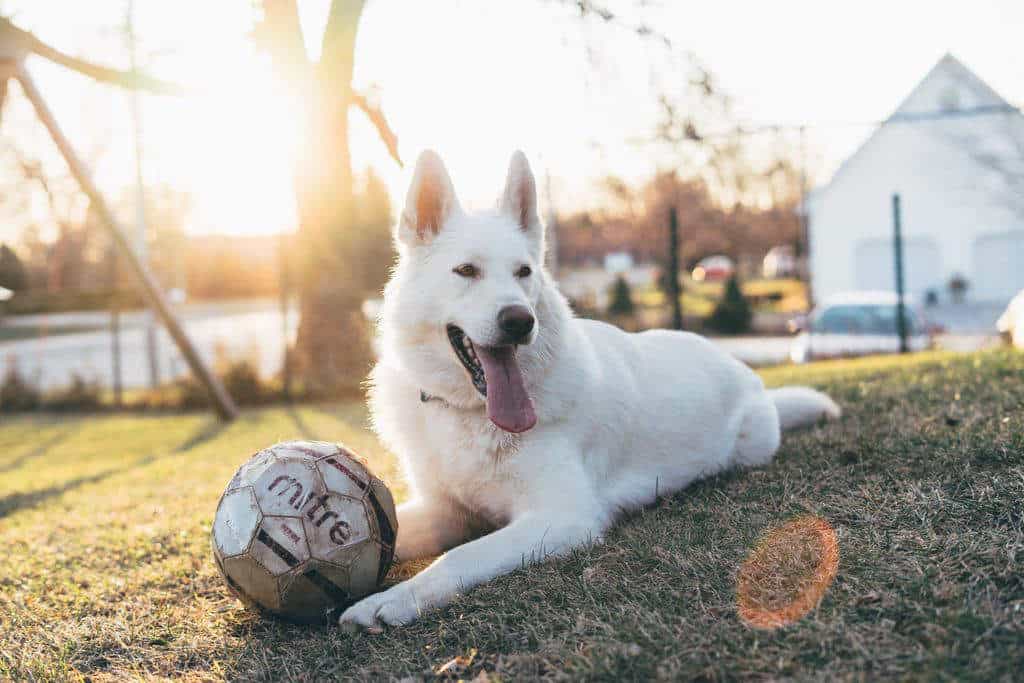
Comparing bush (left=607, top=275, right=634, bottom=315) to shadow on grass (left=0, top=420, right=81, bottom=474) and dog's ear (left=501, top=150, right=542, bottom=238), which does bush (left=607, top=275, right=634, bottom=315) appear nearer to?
shadow on grass (left=0, top=420, right=81, bottom=474)

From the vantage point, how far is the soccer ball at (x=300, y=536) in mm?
3293

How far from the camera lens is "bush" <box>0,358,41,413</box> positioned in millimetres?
15375

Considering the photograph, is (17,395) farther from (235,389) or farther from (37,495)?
(37,495)

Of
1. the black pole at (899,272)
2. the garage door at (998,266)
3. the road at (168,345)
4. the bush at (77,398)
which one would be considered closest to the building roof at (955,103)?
the black pole at (899,272)

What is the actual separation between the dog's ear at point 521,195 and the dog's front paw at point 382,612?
5.81 feet

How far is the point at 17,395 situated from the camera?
1546 cm

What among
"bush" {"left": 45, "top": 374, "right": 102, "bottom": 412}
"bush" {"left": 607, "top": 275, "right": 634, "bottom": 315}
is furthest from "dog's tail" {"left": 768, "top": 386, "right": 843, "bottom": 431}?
"bush" {"left": 45, "top": 374, "right": 102, "bottom": 412}

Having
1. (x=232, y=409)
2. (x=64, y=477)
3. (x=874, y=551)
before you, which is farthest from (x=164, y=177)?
(x=874, y=551)

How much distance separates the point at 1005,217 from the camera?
21.6m

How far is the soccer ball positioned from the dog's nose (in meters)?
0.90

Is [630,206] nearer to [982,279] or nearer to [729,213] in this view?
[729,213]

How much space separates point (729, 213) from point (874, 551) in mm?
19338

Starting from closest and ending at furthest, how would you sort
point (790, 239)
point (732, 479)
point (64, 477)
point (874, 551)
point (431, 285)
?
point (874, 551)
point (431, 285)
point (732, 479)
point (64, 477)
point (790, 239)

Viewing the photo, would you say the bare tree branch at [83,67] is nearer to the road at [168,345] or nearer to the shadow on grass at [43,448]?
the road at [168,345]
